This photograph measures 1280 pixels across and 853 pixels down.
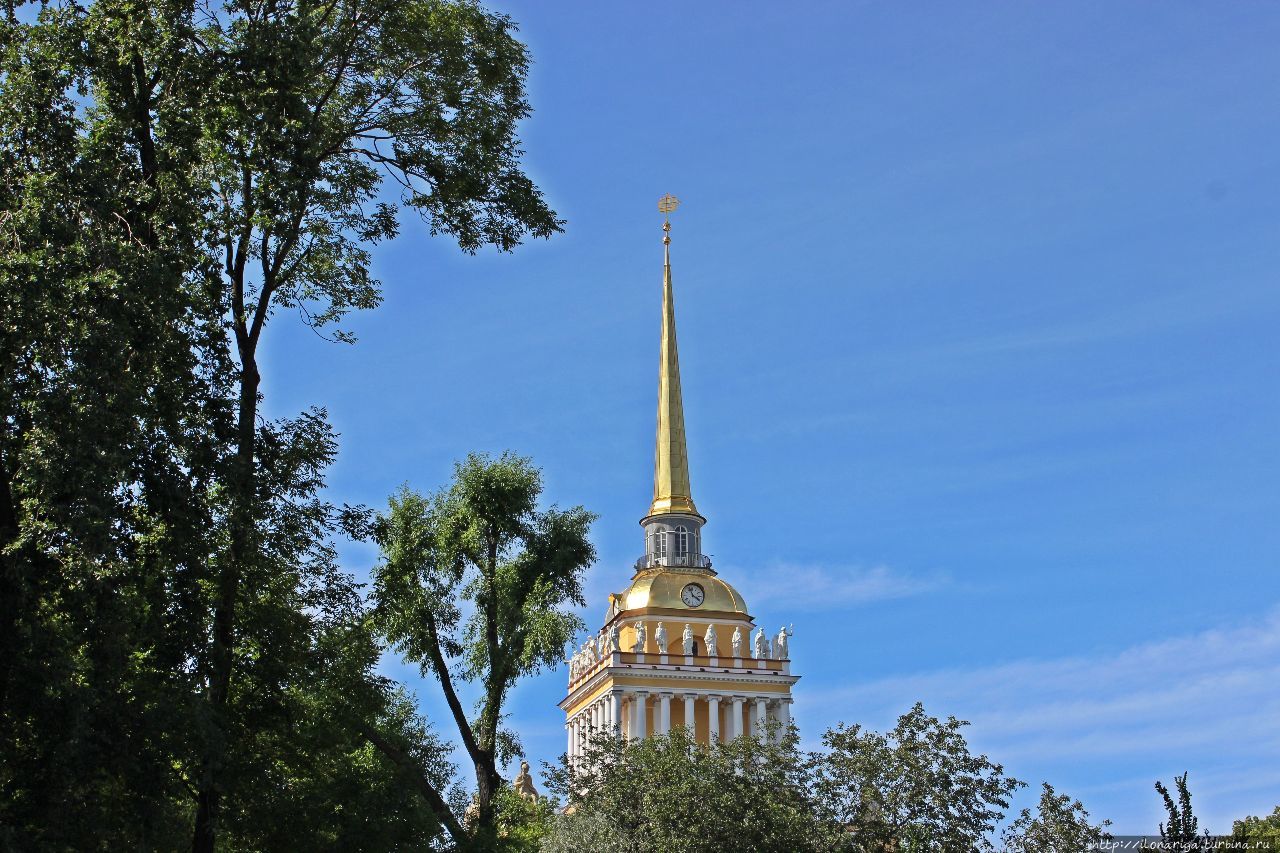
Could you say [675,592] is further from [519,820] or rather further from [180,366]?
[180,366]

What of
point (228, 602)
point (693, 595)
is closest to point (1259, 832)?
point (228, 602)

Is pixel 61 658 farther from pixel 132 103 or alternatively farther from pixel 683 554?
pixel 683 554

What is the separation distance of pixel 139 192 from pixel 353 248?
3935 millimetres

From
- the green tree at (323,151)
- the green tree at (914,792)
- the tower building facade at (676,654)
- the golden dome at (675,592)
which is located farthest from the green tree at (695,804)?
the golden dome at (675,592)

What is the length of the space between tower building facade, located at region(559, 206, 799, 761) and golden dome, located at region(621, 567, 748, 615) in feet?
0.14

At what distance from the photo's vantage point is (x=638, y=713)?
60.9 m

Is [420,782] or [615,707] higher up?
[615,707]

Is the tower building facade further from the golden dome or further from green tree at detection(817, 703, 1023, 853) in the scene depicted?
green tree at detection(817, 703, 1023, 853)

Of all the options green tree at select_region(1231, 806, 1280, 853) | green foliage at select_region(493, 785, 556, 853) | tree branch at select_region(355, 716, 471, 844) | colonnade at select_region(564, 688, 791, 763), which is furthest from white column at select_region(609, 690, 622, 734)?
tree branch at select_region(355, 716, 471, 844)

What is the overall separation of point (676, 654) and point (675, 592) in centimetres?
344

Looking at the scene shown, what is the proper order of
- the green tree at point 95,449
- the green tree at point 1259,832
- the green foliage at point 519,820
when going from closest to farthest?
the green tree at point 95,449, the green tree at point 1259,832, the green foliage at point 519,820

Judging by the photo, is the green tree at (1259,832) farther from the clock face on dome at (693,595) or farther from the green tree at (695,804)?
the clock face on dome at (693,595)

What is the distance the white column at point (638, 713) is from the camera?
199ft

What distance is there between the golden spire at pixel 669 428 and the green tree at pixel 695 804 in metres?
35.7
